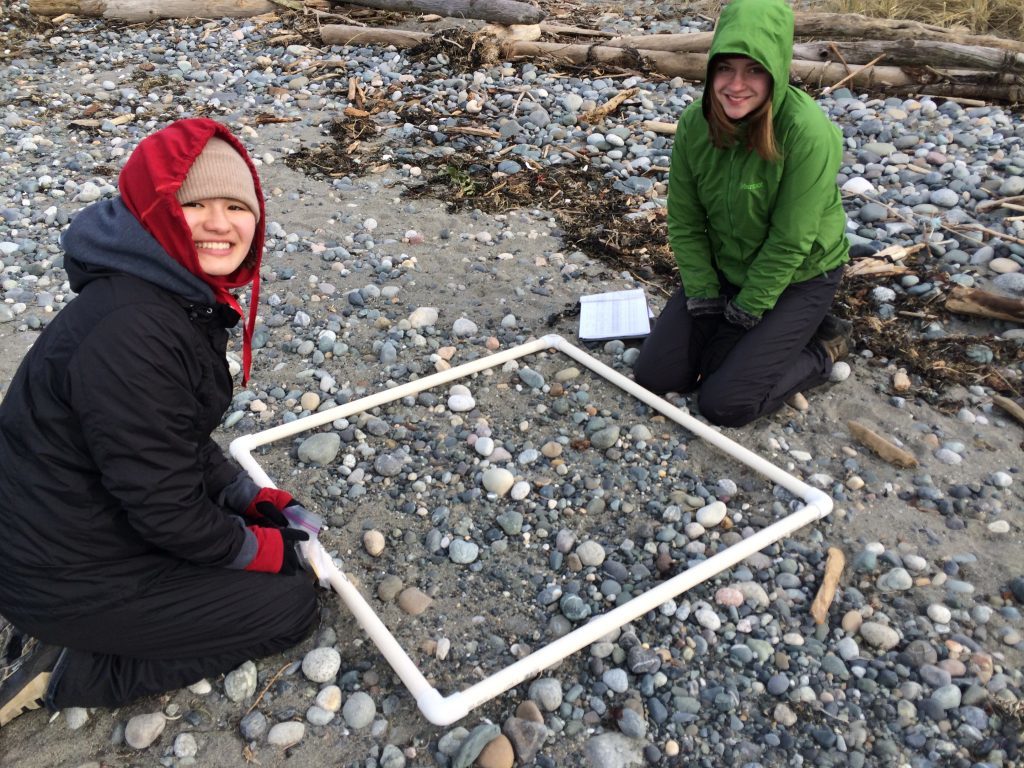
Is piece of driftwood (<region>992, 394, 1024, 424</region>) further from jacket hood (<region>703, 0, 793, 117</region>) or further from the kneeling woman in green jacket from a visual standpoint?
jacket hood (<region>703, 0, 793, 117</region>)

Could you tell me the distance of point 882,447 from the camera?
12.4 feet

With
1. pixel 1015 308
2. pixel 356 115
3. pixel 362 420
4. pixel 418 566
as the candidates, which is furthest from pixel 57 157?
pixel 1015 308

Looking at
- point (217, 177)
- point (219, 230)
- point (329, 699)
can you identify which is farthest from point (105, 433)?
point (329, 699)

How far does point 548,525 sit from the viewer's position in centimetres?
344

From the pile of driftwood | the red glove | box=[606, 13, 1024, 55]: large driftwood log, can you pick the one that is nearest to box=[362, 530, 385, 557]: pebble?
the red glove

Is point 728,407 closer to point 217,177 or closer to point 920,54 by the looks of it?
point 217,177

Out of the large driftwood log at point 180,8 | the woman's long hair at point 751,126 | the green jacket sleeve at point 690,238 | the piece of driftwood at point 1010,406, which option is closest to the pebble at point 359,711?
the green jacket sleeve at point 690,238

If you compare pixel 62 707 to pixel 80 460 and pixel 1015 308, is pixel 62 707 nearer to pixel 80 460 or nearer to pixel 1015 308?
pixel 80 460

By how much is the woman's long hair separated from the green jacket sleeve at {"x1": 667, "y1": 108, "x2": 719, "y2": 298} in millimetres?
400

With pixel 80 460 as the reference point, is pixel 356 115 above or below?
below

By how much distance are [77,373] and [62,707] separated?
113cm

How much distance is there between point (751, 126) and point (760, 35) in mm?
404

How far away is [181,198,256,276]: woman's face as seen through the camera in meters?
2.46

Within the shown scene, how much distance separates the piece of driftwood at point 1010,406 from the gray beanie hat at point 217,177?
3506mm
